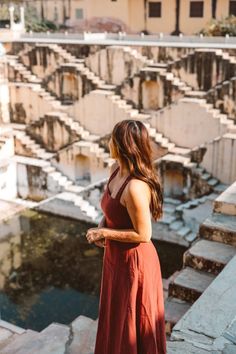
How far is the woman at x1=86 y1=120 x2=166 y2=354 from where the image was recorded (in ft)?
8.14

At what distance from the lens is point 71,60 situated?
50.2 feet

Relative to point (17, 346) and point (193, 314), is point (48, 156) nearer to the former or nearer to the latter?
point (17, 346)

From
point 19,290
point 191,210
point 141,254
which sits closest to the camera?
point 141,254

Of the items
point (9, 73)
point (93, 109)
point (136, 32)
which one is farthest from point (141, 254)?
point (136, 32)

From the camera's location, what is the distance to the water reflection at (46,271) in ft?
25.8

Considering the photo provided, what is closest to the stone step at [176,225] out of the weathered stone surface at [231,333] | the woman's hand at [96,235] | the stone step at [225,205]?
the stone step at [225,205]

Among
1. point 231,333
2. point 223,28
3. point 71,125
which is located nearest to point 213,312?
point 231,333

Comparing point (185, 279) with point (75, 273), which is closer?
point (185, 279)

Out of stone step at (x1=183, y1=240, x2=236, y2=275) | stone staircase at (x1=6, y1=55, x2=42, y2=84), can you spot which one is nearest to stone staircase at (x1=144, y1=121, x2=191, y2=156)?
stone staircase at (x1=6, y1=55, x2=42, y2=84)

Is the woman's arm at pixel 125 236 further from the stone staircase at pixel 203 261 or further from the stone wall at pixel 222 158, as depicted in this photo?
the stone wall at pixel 222 158

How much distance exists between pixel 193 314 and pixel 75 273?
19.9 feet

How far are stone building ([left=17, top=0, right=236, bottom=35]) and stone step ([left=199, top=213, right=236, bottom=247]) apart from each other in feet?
55.0

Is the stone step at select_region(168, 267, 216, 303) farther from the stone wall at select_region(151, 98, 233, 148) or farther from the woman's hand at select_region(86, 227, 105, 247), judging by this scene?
the stone wall at select_region(151, 98, 233, 148)

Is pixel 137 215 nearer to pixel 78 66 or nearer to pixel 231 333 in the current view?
pixel 231 333
